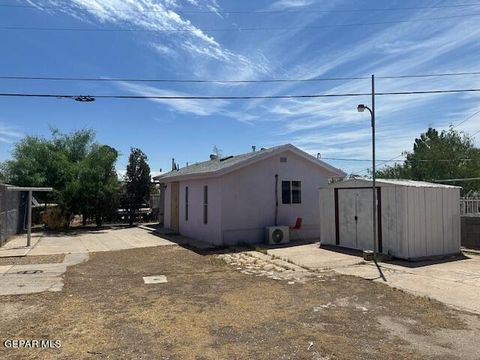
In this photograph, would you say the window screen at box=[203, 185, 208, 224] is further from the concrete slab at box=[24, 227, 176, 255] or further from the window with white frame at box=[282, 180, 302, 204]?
the window with white frame at box=[282, 180, 302, 204]

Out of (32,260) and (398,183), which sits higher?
(398,183)

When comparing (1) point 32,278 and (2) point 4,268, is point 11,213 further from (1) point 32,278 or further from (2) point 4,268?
(1) point 32,278

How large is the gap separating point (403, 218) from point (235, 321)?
668cm

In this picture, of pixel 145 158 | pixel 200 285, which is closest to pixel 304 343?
pixel 200 285

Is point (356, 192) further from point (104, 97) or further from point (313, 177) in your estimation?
point (104, 97)

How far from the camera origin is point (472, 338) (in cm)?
539

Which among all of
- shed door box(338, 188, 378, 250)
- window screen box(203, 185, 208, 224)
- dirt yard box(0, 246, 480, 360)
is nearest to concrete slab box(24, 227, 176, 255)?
window screen box(203, 185, 208, 224)

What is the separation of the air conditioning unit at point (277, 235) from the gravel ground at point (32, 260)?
21.5 ft

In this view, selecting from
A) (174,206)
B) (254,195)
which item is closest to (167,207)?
(174,206)

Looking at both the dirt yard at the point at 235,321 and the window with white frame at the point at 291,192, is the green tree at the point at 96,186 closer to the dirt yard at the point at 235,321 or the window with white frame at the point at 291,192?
the window with white frame at the point at 291,192

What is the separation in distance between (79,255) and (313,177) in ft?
29.2

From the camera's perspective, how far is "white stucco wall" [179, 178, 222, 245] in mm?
14922

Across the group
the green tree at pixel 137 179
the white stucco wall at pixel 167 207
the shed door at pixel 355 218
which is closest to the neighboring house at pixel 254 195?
the shed door at pixel 355 218

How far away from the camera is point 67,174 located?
21500mm
